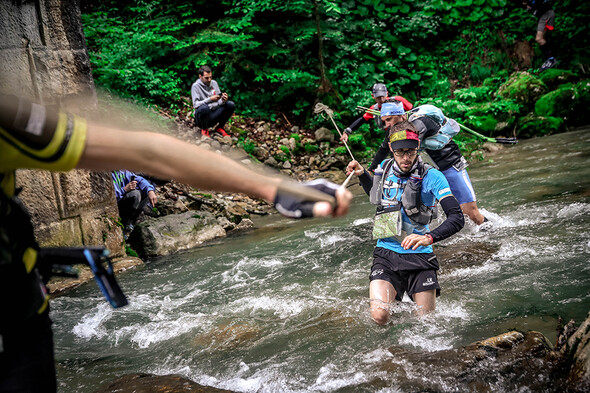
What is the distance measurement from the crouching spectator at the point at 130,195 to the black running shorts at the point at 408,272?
5338mm

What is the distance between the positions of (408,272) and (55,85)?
221 inches

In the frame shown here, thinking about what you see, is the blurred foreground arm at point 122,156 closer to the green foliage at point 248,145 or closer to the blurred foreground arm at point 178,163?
the blurred foreground arm at point 178,163

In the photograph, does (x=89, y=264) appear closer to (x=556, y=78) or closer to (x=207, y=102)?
(x=207, y=102)

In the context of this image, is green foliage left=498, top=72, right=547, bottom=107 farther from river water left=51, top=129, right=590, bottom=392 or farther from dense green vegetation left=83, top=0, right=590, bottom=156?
river water left=51, top=129, right=590, bottom=392

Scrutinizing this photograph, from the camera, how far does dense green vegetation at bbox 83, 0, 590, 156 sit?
13789mm

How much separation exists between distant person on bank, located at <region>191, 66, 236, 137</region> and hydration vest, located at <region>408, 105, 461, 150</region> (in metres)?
5.85

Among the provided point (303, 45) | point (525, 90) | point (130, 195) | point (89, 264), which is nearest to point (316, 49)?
point (303, 45)

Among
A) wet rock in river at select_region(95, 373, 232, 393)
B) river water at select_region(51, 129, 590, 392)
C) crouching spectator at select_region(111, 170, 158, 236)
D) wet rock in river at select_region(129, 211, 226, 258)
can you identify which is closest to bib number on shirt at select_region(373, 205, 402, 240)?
river water at select_region(51, 129, 590, 392)

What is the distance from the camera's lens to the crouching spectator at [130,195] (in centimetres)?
825

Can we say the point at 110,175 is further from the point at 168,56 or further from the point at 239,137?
the point at 168,56

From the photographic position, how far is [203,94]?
11.0m

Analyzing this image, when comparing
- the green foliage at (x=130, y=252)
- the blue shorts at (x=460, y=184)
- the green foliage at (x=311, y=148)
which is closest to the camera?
the blue shorts at (x=460, y=184)

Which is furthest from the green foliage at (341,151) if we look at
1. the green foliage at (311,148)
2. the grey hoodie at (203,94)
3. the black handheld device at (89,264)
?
the black handheld device at (89,264)

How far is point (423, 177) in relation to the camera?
14.2 ft
